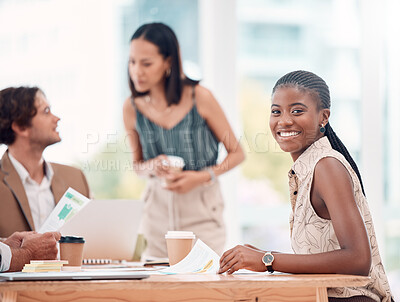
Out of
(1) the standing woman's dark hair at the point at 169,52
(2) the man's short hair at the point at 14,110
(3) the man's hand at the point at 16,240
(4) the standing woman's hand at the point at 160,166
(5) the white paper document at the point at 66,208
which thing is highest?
(1) the standing woman's dark hair at the point at 169,52

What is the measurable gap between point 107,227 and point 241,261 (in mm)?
825

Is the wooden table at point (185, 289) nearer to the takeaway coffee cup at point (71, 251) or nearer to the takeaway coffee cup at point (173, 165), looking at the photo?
the takeaway coffee cup at point (71, 251)

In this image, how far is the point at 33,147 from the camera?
2.61 m

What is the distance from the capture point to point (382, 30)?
3926 millimetres

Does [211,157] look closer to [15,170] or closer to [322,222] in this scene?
[15,170]

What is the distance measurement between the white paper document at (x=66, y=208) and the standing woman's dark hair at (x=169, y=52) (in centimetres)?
110

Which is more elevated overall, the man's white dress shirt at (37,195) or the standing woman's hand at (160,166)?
the standing woman's hand at (160,166)

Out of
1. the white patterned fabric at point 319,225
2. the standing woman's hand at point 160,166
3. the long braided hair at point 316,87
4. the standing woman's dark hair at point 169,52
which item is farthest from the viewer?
the standing woman's dark hair at point 169,52

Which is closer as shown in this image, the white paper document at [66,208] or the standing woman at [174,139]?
the white paper document at [66,208]

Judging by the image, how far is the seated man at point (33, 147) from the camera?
2.50 m

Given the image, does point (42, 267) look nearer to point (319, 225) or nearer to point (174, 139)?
point (319, 225)

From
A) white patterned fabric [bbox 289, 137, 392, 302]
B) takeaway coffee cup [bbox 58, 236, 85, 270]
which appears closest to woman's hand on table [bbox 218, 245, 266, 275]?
white patterned fabric [bbox 289, 137, 392, 302]

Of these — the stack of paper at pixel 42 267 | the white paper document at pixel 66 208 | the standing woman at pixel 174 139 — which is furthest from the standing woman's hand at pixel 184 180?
the stack of paper at pixel 42 267

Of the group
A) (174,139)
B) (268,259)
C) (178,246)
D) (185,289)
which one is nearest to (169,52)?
(174,139)
